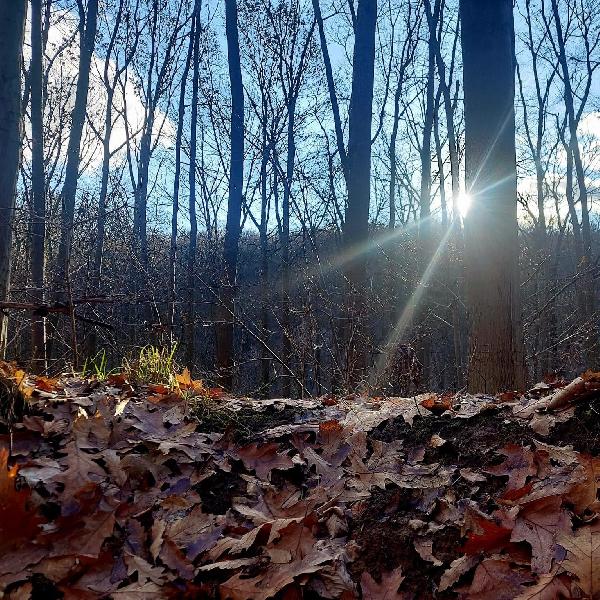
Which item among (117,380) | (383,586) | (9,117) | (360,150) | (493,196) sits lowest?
(383,586)

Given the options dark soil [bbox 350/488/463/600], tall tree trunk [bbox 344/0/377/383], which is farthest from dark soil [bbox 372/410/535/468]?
tall tree trunk [bbox 344/0/377/383]

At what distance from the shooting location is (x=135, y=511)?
5.64 ft

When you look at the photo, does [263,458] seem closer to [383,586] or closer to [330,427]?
Answer: [330,427]

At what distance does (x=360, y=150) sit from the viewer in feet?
28.3

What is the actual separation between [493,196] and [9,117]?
165 inches

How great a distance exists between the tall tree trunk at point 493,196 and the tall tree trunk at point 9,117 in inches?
155

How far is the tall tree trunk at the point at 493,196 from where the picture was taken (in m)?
4.07

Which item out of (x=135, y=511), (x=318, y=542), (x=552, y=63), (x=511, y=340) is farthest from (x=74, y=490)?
(x=552, y=63)

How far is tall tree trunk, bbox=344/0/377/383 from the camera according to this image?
805cm

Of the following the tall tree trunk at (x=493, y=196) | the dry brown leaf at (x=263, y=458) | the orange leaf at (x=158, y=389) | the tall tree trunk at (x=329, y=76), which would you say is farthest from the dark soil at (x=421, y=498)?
the tall tree trunk at (x=329, y=76)

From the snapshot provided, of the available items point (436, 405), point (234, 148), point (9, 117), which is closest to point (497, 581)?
point (436, 405)

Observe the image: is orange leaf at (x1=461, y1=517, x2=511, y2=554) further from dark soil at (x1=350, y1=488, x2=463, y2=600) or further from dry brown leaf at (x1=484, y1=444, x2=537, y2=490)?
dry brown leaf at (x1=484, y1=444, x2=537, y2=490)

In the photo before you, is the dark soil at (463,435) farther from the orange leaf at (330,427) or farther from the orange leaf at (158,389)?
the orange leaf at (158,389)

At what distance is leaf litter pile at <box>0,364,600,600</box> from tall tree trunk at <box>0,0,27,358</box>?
196 centimetres
